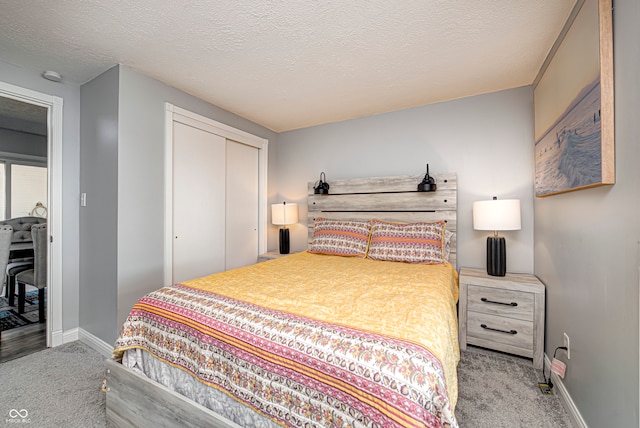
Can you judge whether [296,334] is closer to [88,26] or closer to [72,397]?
[72,397]

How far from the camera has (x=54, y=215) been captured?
2.32 m

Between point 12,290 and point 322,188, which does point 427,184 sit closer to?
point 322,188

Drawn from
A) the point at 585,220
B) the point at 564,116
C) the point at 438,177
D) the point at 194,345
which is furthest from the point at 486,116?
the point at 194,345

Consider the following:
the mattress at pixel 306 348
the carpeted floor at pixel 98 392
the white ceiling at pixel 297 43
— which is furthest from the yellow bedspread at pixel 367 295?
the white ceiling at pixel 297 43

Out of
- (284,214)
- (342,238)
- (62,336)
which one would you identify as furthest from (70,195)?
(342,238)

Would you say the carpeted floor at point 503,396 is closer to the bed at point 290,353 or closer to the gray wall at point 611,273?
the gray wall at point 611,273

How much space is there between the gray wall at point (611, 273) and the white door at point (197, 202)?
3014mm

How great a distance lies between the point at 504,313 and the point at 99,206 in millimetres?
3464

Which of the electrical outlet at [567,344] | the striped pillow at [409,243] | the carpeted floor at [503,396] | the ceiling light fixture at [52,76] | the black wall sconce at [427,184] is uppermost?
the ceiling light fixture at [52,76]

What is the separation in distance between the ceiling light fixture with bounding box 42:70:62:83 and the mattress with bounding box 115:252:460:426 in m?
2.23

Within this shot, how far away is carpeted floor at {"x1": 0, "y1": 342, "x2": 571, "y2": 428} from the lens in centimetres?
151

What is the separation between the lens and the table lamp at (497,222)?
2.16 m

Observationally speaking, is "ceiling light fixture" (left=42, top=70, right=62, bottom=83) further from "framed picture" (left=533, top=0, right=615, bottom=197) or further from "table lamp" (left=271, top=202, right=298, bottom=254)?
"framed picture" (left=533, top=0, right=615, bottom=197)

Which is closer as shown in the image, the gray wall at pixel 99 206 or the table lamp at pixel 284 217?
the gray wall at pixel 99 206
